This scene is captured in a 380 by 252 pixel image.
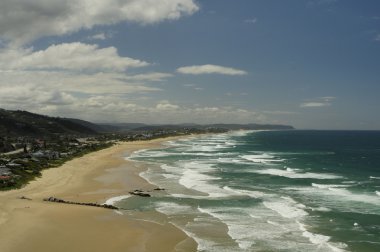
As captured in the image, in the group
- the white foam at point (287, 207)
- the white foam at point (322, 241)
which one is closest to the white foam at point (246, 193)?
the white foam at point (287, 207)

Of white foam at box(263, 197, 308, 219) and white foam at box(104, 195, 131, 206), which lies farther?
white foam at box(104, 195, 131, 206)

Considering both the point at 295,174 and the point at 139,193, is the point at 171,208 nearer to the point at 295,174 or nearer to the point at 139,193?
the point at 139,193

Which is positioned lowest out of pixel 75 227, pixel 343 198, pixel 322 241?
pixel 75 227

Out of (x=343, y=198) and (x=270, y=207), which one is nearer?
(x=270, y=207)

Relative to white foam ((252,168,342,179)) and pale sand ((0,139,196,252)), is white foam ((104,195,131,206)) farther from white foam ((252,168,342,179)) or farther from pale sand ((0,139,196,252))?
white foam ((252,168,342,179))

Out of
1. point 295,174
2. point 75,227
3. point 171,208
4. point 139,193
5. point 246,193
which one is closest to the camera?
point 75,227

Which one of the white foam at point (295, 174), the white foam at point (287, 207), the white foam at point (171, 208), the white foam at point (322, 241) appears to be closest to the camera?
the white foam at point (322, 241)

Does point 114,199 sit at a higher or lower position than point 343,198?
lower

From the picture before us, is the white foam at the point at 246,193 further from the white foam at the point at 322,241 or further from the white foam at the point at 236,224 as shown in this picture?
the white foam at the point at 322,241

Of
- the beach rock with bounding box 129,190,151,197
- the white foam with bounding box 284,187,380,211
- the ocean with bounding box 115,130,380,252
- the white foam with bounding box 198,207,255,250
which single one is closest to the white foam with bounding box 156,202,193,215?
the ocean with bounding box 115,130,380,252

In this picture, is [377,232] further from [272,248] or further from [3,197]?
[3,197]

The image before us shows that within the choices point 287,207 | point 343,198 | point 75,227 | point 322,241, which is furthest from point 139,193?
point 322,241
